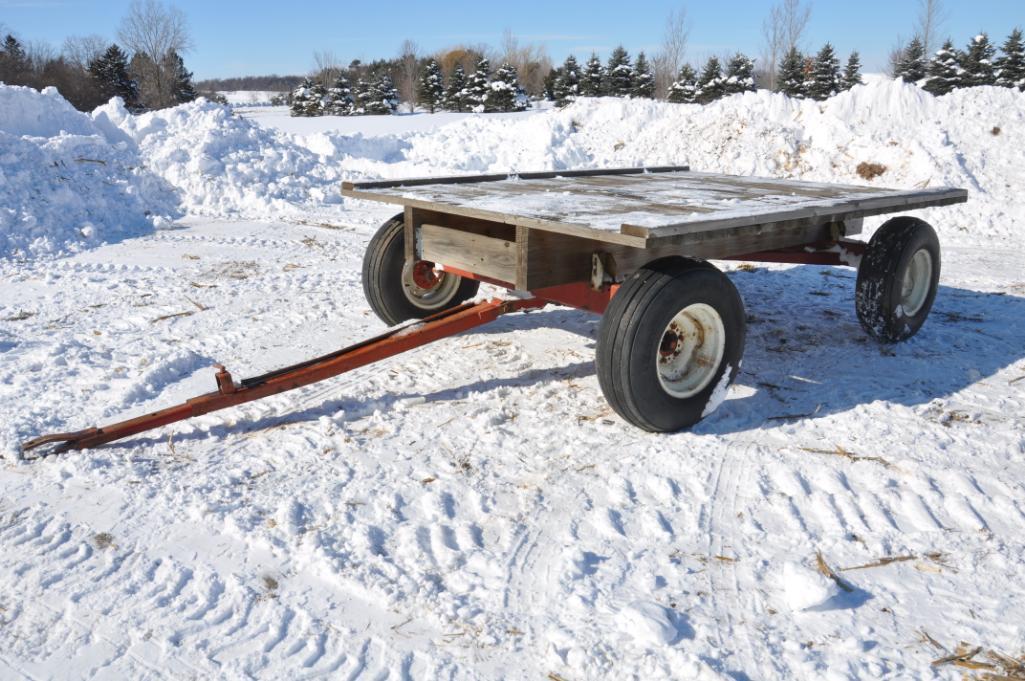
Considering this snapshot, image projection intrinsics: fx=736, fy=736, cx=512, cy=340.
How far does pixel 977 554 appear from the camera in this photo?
2.65m

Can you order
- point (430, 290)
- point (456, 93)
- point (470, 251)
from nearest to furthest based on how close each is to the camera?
point (470, 251), point (430, 290), point (456, 93)

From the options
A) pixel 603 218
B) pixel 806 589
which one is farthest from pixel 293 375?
pixel 806 589

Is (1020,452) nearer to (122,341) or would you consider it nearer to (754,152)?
(122,341)

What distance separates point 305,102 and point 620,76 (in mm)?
17717

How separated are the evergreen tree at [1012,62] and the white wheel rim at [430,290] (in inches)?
1268

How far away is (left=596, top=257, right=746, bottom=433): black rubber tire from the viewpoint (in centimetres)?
327

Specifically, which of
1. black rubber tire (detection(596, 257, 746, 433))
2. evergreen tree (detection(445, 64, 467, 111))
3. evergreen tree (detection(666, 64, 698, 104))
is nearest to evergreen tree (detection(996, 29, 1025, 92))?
evergreen tree (detection(666, 64, 698, 104))

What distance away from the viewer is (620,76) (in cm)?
3734

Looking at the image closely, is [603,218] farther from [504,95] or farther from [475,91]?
[475,91]

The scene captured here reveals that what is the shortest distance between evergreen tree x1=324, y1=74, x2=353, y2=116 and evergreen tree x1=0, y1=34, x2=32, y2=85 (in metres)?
14.0

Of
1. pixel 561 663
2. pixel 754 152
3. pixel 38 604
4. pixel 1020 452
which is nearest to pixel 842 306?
pixel 1020 452

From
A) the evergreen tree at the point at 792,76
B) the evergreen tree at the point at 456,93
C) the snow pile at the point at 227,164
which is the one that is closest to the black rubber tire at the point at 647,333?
the snow pile at the point at 227,164

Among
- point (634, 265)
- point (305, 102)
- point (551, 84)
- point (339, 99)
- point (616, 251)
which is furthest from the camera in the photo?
point (551, 84)

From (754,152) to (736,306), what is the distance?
9.59 metres
